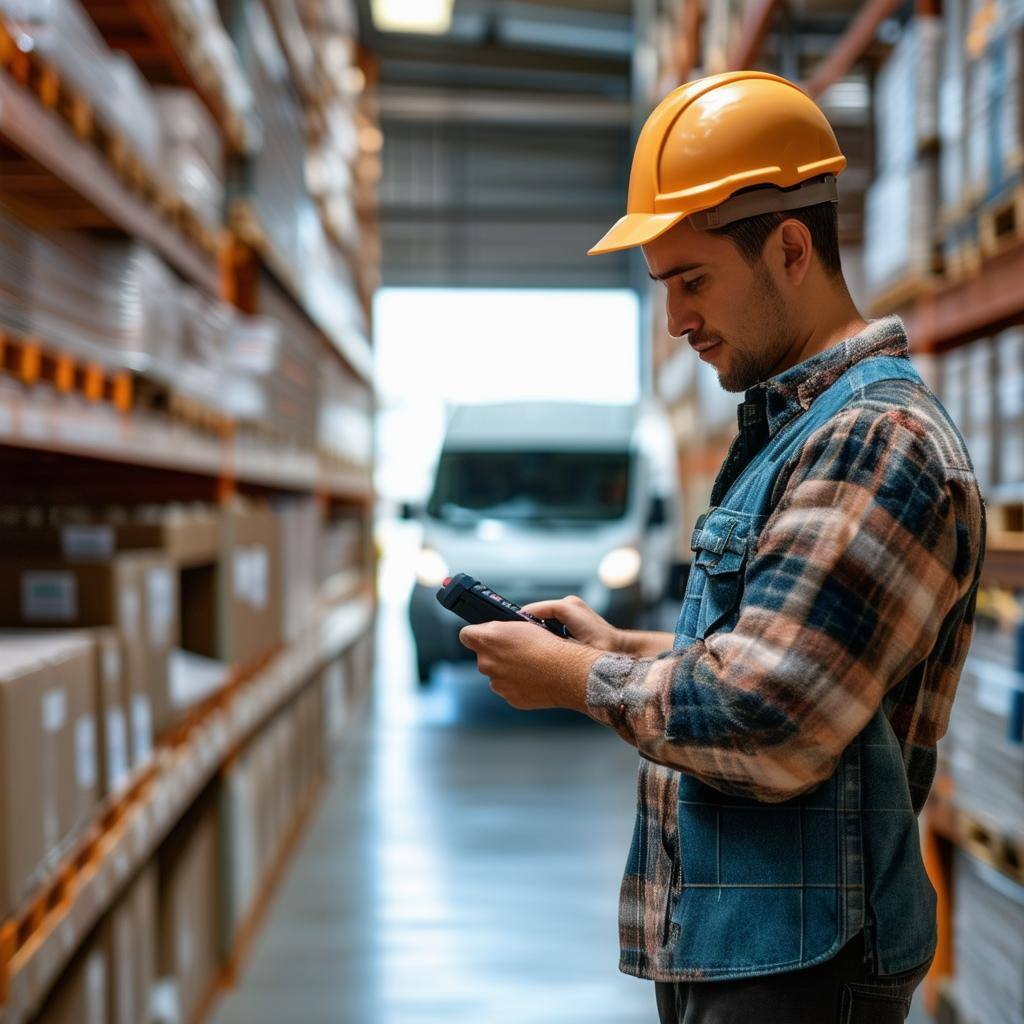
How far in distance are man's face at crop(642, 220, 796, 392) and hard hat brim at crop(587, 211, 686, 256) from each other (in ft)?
0.07

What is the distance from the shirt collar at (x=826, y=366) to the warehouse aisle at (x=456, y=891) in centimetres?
272

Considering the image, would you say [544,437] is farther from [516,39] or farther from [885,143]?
[516,39]

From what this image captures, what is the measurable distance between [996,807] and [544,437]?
607cm

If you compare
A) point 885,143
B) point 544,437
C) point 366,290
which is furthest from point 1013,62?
point 366,290

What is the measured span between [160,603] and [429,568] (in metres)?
5.38

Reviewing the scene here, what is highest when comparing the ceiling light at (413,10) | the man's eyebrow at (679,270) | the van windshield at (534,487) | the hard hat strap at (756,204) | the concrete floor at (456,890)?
the ceiling light at (413,10)

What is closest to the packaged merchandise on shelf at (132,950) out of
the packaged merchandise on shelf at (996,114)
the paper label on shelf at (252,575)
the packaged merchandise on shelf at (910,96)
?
the paper label on shelf at (252,575)

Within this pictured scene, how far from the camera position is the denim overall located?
4.31 ft

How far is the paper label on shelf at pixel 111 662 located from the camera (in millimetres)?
2502

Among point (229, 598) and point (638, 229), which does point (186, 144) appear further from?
point (638, 229)

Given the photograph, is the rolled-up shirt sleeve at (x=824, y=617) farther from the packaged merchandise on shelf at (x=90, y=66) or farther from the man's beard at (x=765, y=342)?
the packaged merchandise on shelf at (x=90, y=66)

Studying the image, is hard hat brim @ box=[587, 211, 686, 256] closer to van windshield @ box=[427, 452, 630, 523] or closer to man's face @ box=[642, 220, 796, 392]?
man's face @ box=[642, 220, 796, 392]

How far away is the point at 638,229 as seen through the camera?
142 cm

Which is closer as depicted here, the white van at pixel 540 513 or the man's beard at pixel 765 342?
the man's beard at pixel 765 342
